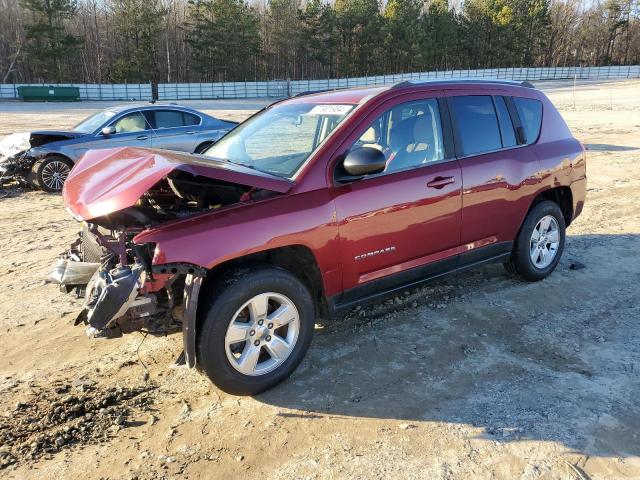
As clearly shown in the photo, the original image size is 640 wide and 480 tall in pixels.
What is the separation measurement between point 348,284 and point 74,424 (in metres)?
1.94

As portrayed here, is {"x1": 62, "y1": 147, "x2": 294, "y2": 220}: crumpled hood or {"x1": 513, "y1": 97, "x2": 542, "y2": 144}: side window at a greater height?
{"x1": 513, "y1": 97, "x2": 542, "y2": 144}: side window

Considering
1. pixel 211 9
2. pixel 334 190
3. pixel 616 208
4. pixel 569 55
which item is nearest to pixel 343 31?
pixel 211 9

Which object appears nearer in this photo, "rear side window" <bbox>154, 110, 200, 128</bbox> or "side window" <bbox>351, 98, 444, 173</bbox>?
"side window" <bbox>351, 98, 444, 173</bbox>

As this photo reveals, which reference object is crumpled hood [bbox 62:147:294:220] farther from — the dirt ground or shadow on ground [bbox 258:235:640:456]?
shadow on ground [bbox 258:235:640:456]

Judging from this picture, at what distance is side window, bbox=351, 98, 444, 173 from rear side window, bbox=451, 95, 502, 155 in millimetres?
254

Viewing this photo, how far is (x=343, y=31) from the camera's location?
220 feet

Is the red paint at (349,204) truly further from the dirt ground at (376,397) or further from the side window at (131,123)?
the side window at (131,123)

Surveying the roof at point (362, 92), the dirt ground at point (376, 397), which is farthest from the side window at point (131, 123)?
the roof at point (362, 92)

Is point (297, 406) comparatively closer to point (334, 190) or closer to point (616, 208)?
point (334, 190)

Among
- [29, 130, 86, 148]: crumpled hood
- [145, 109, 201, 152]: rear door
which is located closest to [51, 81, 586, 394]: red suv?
[145, 109, 201, 152]: rear door

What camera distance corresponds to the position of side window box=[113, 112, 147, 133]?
10.1 metres

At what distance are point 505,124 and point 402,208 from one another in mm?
1676

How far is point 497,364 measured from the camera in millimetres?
3697

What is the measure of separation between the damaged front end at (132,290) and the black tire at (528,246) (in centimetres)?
324
